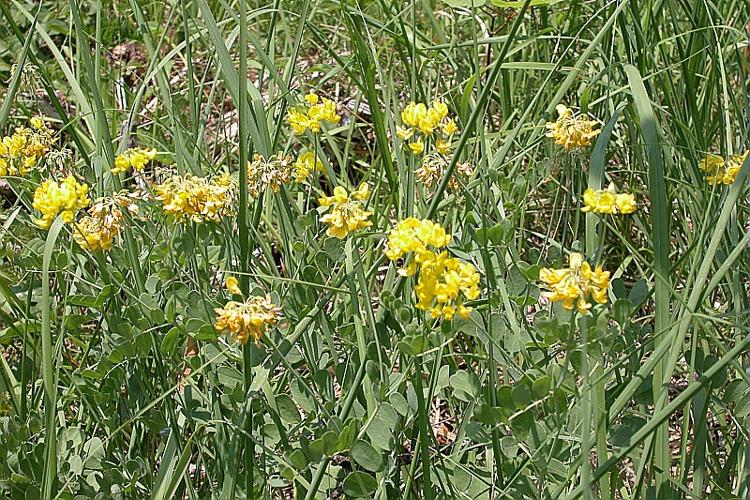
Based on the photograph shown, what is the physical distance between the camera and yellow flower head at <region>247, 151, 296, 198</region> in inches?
51.0

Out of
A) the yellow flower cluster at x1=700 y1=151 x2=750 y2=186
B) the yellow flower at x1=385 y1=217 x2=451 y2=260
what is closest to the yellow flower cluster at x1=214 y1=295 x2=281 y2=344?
the yellow flower at x1=385 y1=217 x2=451 y2=260

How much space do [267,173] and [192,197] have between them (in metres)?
0.15

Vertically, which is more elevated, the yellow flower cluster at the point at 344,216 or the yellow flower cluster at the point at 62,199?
the yellow flower cluster at the point at 62,199

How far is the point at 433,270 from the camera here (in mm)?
970

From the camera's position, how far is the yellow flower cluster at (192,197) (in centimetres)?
117

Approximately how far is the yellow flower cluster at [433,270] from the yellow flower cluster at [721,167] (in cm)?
48

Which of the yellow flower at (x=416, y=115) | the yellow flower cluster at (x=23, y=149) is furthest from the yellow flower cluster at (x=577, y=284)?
the yellow flower cluster at (x=23, y=149)

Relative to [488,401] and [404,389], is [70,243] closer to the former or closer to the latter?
[404,389]

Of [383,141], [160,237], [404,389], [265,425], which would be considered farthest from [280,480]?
[383,141]

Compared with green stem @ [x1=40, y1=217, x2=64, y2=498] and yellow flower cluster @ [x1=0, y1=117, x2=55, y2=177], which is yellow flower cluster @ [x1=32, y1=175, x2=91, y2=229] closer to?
green stem @ [x1=40, y1=217, x2=64, y2=498]

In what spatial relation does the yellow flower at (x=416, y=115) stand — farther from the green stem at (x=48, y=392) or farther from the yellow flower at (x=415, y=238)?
the green stem at (x=48, y=392)

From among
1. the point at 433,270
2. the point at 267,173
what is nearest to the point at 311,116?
the point at 267,173

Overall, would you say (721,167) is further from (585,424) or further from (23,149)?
(23,149)

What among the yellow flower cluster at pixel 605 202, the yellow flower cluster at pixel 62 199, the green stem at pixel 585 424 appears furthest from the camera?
the yellow flower cluster at pixel 62 199
